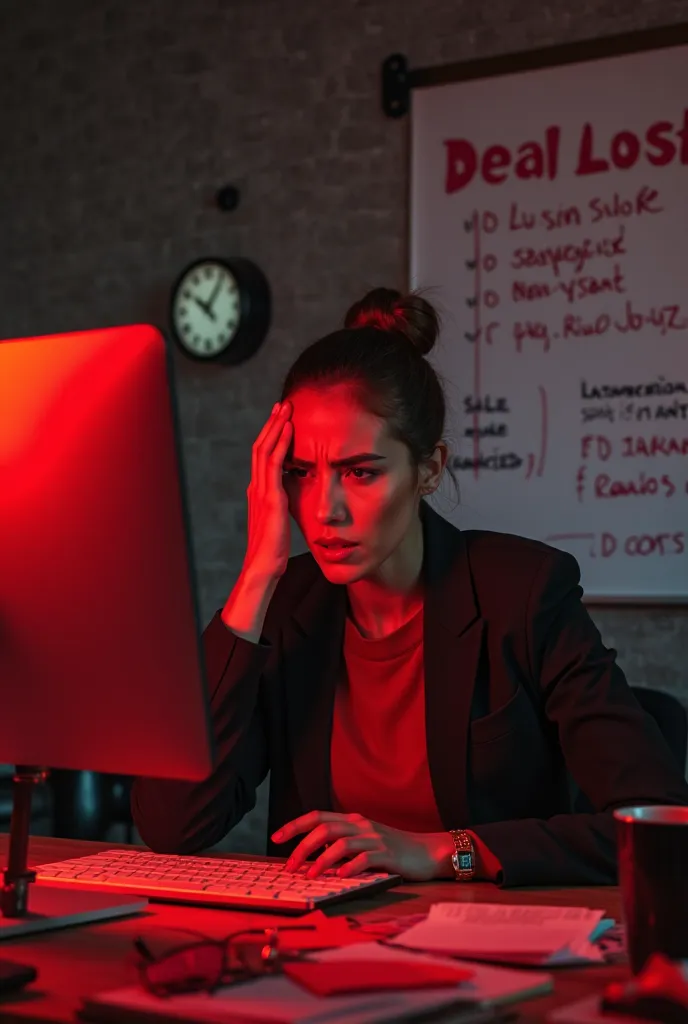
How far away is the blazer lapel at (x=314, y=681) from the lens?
171 cm

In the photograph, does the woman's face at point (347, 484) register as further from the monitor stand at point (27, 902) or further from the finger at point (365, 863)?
the monitor stand at point (27, 902)

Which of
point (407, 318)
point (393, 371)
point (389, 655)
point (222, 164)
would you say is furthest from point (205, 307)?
point (389, 655)

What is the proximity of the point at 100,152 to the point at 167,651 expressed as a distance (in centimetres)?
313

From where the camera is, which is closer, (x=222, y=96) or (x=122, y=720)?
(x=122, y=720)

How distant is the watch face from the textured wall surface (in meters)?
0.08

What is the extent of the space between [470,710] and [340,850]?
1.41 ft

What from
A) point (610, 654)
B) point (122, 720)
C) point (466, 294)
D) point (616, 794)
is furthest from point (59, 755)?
point (466, 294)

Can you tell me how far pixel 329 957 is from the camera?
0.90 metres

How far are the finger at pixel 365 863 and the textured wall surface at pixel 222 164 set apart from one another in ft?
6.20

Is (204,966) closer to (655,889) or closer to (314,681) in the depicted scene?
(655,889)

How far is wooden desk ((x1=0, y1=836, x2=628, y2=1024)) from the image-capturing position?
834mm

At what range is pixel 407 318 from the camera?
74.8 inches

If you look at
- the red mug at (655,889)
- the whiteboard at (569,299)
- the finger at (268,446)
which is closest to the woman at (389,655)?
the finger at (268,446)

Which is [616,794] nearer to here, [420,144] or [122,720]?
[122,720]
